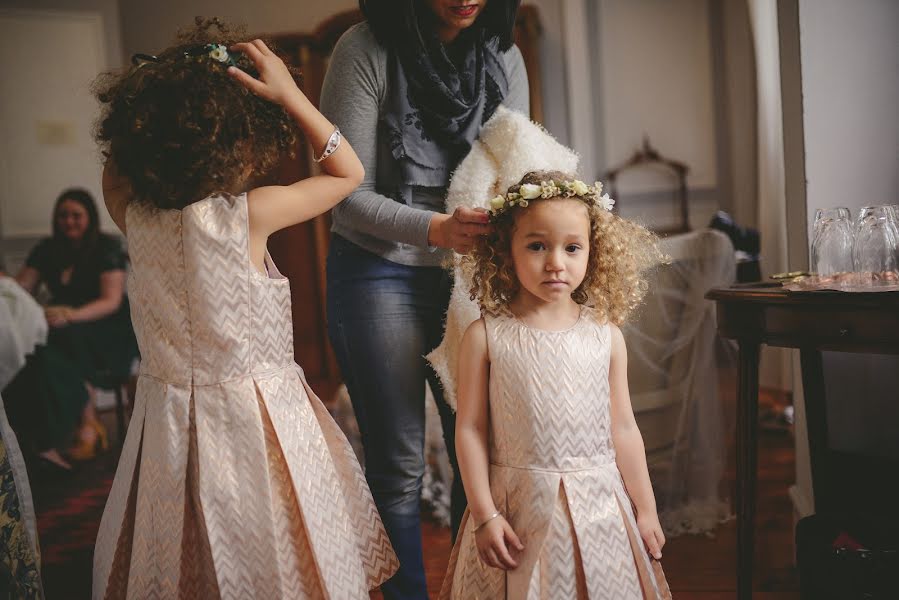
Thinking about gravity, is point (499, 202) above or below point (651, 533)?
above

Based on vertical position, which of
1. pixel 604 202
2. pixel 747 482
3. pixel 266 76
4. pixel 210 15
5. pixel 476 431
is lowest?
pixel 747 482

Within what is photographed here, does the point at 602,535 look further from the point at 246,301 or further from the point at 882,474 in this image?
the point at 882,474

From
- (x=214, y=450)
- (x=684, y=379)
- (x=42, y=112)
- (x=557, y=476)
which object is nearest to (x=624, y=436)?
(x=557, y=476)

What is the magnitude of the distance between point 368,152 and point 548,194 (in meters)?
0.34

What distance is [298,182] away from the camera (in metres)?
1.19

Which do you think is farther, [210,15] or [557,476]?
[210,15]

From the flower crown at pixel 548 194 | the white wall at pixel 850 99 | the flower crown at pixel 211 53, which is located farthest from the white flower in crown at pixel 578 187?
the white wall at pixel 850 99

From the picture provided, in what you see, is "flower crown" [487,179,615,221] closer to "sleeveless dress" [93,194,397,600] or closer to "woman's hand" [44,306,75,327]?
"sleeveless dress" [93,194,397,600]

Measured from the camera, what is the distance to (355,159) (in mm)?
1251

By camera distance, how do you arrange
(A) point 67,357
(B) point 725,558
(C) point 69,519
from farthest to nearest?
(A) point 67,357
(C) point 69,519
(B) point 725,558

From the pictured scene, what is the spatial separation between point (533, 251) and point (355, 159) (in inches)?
12.7

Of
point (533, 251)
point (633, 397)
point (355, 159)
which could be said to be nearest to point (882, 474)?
point (633, 397)

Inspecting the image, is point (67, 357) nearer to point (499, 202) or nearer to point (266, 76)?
point (266, 76)

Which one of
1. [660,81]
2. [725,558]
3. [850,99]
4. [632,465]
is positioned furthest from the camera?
[660,81]
